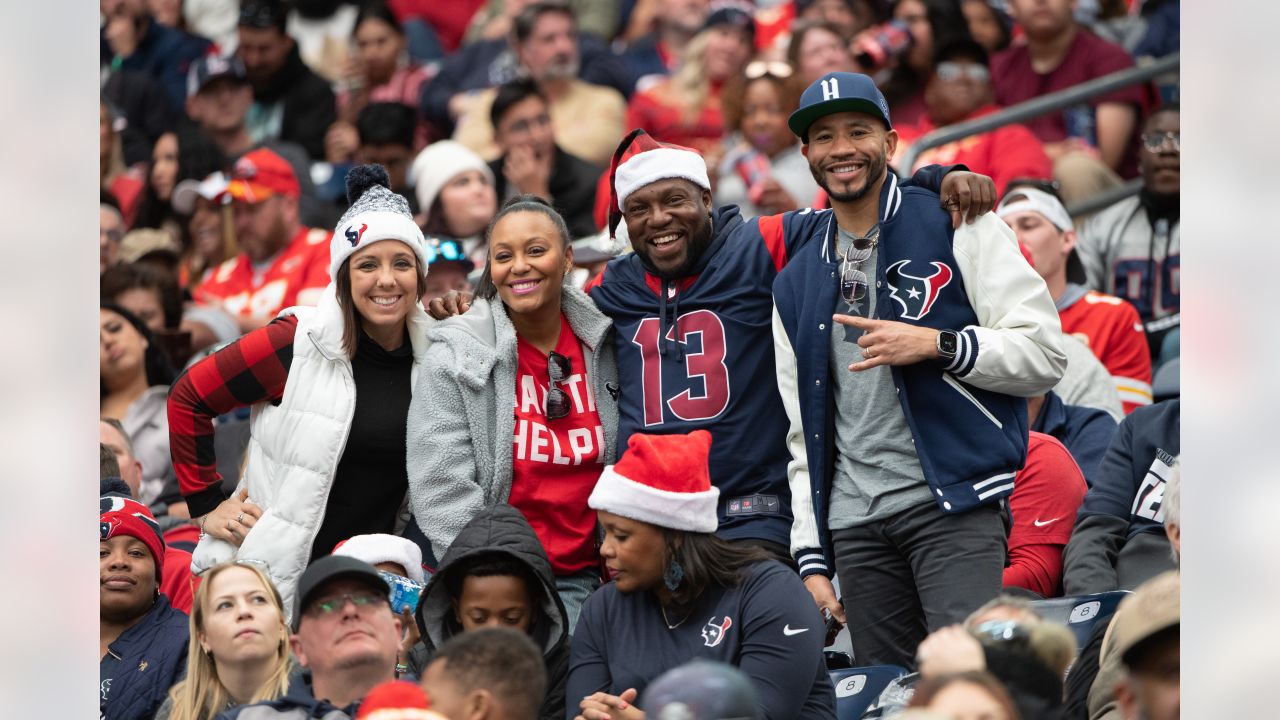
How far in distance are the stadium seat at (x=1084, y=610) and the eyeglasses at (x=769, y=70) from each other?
13.6 feet

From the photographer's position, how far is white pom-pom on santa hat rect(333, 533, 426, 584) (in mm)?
4797

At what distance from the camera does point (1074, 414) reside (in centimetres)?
592

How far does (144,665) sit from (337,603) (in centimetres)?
115

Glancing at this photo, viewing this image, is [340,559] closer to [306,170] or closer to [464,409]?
[464,409]

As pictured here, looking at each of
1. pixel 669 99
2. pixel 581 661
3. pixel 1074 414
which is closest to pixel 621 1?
pixel 669 99

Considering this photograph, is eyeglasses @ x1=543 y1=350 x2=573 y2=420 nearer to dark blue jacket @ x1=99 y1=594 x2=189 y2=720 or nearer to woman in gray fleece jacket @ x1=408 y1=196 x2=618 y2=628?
woman in gray fleece jacket @ x1=408 y1=196 x2=618 y2=628

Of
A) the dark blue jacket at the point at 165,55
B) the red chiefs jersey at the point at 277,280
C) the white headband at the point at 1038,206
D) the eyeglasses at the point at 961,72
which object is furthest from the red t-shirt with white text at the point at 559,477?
the dark blue jacket at the point at 165,55

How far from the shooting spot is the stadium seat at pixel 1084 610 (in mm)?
4652

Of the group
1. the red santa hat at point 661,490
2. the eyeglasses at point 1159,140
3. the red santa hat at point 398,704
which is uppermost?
the eyeglasses at point 1159,140

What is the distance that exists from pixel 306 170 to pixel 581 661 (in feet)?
17.8

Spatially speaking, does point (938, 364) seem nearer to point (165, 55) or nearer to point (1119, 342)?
point (1119, 342)

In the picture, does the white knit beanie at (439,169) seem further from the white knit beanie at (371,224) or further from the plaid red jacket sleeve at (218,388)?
the plaid red jacket sleeve at (218,388)

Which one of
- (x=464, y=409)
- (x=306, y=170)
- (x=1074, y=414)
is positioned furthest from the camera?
(x=306, y=170)
